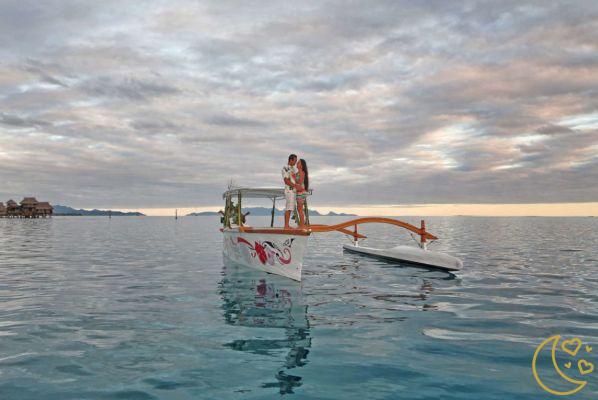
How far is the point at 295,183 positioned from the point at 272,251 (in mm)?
3016

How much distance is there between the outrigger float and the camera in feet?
49.2

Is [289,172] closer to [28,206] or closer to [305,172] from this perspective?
[305,172]

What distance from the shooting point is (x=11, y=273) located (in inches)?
703

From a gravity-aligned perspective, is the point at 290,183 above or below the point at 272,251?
above

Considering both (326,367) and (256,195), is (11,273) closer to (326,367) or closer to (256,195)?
(256,195)

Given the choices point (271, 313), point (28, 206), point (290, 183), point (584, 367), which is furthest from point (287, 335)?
point (28, 206)

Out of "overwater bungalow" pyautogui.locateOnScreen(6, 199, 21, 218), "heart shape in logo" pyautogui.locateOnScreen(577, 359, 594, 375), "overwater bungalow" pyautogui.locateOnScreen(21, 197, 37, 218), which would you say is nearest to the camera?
"heart shape in logo" pyautogui.locateOnScreen(577, 359, 594, 375)

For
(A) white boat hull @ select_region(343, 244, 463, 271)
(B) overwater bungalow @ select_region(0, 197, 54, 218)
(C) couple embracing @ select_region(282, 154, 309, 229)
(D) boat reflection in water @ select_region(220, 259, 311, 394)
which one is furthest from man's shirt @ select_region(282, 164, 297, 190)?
(B) overwater bungalow @ select_region(0, 197, 54, 218)

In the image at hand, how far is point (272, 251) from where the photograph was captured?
16.1 metres

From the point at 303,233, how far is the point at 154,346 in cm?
744

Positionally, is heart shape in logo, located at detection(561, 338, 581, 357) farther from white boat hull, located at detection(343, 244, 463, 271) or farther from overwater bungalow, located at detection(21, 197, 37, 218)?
overwater bungalow, located at detection(21, 197, 37, 218)

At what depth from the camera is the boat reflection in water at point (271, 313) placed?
687 cm

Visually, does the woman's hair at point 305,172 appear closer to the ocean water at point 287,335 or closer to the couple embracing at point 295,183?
the couple embracing at point 295,183

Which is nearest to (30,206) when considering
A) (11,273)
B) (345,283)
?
(11,273)
